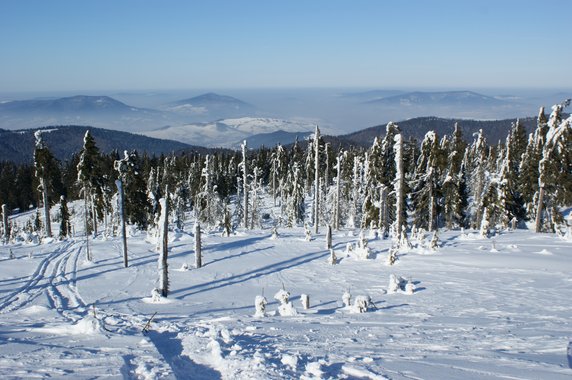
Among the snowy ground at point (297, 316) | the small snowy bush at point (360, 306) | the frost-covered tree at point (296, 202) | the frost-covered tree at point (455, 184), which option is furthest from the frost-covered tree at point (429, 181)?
the small snowy bush at point (360, 306)

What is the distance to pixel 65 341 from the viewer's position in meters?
9.44

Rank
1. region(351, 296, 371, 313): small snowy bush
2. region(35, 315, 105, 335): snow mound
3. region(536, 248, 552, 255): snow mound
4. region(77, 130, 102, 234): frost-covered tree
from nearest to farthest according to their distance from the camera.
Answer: region(35, 315, 105, 335): snow mound → region(351, 296, 371, 313): small snowy bush → region(536, 248, 552, 255): snow mound → region(77, 130, 102, 234): frost-covered tree

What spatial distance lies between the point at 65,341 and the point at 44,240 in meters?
30.2

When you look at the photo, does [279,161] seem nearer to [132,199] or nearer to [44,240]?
[132,199]

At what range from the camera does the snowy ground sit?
7.71m

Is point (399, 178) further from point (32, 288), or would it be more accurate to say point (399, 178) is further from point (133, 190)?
point (133, 190)

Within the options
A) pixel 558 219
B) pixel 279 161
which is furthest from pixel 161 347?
pixel 279 161

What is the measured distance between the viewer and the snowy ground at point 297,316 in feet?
25.3

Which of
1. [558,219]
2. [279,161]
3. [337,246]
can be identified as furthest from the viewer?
[279,161]

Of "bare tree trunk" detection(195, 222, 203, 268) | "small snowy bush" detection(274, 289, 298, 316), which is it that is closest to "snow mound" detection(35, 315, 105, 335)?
"small snowy bush" detection(274, 289, 298, 316)

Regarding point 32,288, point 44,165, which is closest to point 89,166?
point 44,165

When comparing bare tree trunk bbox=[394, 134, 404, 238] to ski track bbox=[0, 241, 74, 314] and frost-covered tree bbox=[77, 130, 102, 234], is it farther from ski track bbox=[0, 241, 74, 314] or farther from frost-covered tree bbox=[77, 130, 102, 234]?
frost-covered tree bbox=[77, 130, 102, 234]

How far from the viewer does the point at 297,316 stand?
43.5 ft

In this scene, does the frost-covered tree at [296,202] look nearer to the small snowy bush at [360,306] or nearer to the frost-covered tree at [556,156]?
the frost-covered tree at [556,156]
